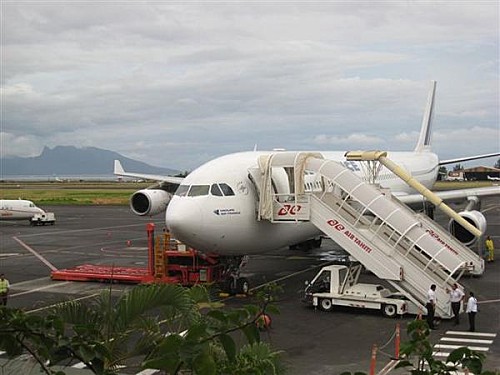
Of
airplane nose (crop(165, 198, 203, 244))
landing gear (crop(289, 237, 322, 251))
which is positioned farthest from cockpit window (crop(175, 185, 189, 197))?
landing gear (crop(289, 237, 322, 251))

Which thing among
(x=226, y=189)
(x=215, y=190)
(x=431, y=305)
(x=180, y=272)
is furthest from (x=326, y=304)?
(x=180, y=272)

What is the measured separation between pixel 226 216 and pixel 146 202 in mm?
10342

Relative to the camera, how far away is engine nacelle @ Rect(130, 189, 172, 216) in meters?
28.8

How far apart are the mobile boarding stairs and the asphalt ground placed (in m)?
1.16

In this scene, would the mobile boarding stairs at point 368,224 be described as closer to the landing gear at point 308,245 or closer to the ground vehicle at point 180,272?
the ground vehicle at point 180,272

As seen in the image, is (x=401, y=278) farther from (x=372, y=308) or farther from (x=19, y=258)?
(x=19, y=258)

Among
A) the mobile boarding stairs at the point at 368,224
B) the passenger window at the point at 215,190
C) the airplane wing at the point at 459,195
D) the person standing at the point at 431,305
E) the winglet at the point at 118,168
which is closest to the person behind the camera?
the person standing at the point at 431,305

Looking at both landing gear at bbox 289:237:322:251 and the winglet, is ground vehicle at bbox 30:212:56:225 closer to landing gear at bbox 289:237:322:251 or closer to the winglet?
the winglet

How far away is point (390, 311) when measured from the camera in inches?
712

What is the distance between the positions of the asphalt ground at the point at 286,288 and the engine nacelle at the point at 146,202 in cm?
235

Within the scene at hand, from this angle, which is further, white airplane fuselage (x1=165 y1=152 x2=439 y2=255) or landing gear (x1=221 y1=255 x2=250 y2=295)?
landing gear (x1=221 y1=255 x2=250 y2=295)

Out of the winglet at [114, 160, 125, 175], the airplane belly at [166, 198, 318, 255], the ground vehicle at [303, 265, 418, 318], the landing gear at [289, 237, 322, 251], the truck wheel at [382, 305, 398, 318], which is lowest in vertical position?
the truck wheel at [382, 305, 398, 318]

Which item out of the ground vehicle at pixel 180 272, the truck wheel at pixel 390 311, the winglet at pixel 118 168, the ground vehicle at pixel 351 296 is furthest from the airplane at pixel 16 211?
the truck wheel at pixel 390 311

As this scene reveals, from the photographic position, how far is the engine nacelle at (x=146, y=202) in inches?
1132
